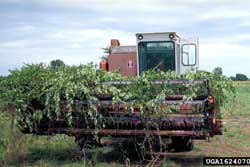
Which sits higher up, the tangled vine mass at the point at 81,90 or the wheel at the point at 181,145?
the tangled vine mass at the point at 81,90

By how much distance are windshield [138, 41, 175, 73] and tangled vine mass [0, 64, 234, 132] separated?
126 inches

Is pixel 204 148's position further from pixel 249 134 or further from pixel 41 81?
pixel 41 81

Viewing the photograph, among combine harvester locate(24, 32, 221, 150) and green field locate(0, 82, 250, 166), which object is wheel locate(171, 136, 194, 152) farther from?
combine harvester locate(24, 32, 221, 150)

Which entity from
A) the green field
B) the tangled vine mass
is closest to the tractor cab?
the green field

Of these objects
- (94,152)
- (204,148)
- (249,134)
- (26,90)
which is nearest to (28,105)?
(26,90)

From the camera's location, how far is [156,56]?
11641 mm

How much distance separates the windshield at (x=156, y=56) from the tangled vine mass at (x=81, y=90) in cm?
320

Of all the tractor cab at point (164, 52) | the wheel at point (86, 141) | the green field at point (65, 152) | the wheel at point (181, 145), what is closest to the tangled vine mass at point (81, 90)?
the green field at point (65, 152)

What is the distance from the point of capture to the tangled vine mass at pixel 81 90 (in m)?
7.86

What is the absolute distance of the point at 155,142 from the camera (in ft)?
29.0

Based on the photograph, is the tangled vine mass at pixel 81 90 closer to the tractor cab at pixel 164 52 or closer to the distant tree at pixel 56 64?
the distant tree at pixel 56 64

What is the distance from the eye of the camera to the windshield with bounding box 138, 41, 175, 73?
11492 mm

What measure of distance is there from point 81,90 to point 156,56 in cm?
404

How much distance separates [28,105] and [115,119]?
5.09 feet
